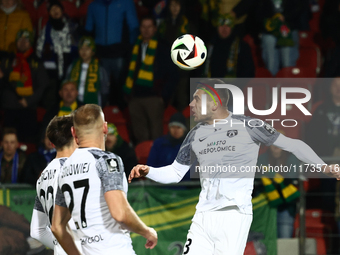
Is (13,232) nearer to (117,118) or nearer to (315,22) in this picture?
(117,118)

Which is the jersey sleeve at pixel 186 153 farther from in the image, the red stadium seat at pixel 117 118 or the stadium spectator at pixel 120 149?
the red stadium seat at pixel 117 118

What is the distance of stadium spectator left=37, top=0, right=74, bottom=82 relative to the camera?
34.3ft

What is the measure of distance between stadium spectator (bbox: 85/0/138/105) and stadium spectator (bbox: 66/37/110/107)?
9.4 inches

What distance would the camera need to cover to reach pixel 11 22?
10844mm

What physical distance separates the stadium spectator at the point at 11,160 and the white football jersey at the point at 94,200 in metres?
4.54

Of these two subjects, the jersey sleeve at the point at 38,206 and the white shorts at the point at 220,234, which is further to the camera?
the white shorts at the point at 220,234

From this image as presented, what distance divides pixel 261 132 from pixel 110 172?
2.16 m

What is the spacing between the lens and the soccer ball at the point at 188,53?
7004 millimetres

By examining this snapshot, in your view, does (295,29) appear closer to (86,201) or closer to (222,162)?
(222,162)

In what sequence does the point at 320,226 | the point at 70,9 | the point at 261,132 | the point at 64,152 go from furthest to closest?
the point at 70,9, the point at 320,226, the point at 261,132, the point at 64,152

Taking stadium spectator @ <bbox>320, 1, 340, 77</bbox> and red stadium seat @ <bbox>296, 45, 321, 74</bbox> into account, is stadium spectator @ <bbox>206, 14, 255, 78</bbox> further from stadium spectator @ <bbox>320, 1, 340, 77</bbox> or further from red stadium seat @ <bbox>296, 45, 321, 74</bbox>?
stadium spectator @ <bbox>320, 1, 340, 77</bbox>

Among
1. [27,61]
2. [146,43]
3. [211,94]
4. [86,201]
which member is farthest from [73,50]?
[86,201]

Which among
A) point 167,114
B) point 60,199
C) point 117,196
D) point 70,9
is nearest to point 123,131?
point 167,114

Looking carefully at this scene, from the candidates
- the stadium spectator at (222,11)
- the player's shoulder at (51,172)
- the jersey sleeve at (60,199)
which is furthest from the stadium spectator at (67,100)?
the jersey sleeve at (60,199)
